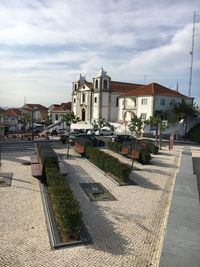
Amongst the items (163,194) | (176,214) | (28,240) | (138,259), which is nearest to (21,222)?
(28,240)

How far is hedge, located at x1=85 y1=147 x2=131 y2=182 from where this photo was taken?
16.4 m

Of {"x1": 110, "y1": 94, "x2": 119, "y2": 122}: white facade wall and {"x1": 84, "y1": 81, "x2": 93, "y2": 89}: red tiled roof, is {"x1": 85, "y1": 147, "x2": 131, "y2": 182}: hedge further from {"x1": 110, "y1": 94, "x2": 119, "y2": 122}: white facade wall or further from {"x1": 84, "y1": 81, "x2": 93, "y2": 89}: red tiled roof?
{"x1": 84, "y1": 81, "x2": 93, "y2": 89}: red tiled roof

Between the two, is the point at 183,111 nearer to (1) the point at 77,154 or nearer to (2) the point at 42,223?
(1) the point at 77,154

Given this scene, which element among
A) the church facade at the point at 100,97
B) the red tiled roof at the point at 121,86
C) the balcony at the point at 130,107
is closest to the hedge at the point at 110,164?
the balcony at the point at 130,107

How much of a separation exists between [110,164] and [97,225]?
7809 millimetres

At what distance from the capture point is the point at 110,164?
18.1 metres

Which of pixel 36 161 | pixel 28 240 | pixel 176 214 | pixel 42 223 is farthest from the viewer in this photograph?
pixel 36 161

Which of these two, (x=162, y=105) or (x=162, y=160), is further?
(x=162, y=105)

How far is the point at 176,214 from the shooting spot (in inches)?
444

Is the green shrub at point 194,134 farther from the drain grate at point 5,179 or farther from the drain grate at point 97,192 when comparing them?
the drain grate at point 5,179

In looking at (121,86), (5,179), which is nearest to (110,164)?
(5,179)

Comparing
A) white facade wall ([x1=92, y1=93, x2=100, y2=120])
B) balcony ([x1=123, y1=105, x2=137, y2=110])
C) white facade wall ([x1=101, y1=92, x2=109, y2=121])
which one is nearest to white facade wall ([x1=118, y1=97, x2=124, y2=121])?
balcony ([x1=123, y1=105, x2=137, y2=110])

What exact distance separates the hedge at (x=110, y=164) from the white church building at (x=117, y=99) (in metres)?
30.8

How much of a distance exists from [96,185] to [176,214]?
5421 mm
